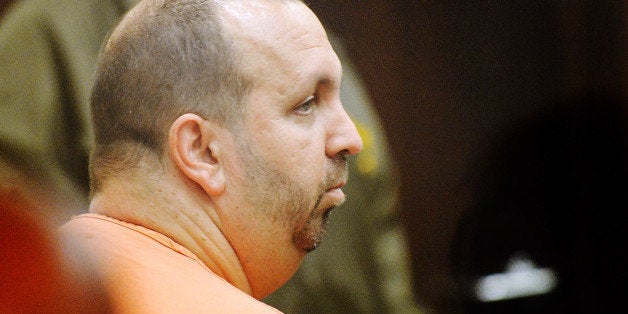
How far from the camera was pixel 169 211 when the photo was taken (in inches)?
32.8

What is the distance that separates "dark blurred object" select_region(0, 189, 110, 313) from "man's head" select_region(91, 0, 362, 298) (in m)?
0.26

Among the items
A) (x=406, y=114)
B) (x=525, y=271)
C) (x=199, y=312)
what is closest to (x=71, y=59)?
(x=199, y=312)

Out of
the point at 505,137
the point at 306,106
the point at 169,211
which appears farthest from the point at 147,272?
the point at 505,137

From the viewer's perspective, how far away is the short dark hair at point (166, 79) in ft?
2.72

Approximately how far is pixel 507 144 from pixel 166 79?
611 millimetres

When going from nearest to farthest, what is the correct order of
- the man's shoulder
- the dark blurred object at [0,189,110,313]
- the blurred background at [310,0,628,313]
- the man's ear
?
the dark blurred object at [0,189,110,313] < the man's shoulder < the man's ear < the blurred background at [310,0,628,313]

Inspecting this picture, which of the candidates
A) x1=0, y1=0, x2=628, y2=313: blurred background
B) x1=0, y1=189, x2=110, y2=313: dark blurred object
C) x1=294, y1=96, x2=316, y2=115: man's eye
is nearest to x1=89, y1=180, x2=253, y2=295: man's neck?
x1=294, y1=96, x2=316, y2=115: man's eye

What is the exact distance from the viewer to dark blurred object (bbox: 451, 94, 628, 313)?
1.28 m

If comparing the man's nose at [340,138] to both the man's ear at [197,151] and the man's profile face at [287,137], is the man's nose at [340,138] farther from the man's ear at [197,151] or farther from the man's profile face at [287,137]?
the man's ear at [197,151]

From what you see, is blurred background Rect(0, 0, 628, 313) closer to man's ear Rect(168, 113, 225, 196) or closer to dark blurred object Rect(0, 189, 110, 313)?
man's ear Rect(168, 113, 225, 196)

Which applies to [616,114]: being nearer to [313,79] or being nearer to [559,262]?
[559,262]

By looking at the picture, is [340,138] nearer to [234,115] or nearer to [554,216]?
[234,115]

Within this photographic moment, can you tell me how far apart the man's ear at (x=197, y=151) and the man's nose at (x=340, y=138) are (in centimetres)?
11

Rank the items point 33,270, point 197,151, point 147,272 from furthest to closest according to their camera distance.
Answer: point 197,151 → point 147,272 → point 33,270
